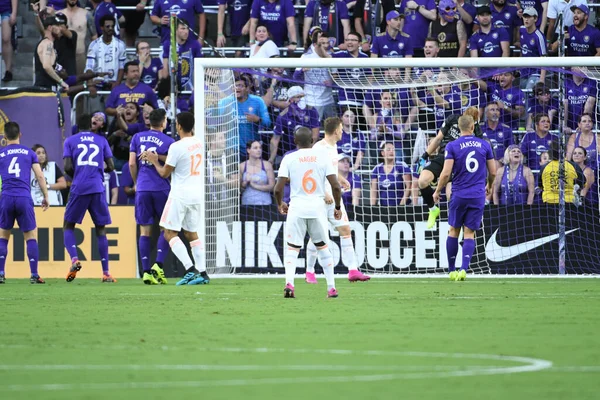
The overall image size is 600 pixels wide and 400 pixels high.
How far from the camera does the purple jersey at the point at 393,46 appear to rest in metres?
21.1

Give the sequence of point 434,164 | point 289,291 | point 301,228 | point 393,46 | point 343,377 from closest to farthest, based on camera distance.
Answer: point 343,377 → point 301,228 → point 289,291 → point 434,164 → point 393,46

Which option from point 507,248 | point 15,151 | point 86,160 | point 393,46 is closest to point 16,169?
point 15,151

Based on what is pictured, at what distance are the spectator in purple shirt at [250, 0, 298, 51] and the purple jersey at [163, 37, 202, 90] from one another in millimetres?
1226

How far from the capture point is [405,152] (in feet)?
63.0

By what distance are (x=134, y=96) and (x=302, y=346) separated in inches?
535

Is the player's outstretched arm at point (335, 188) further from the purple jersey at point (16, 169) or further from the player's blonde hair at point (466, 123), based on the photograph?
the purple jersey at point (16, 169)

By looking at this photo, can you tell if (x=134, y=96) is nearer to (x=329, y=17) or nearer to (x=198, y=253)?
(x=329, y=17)

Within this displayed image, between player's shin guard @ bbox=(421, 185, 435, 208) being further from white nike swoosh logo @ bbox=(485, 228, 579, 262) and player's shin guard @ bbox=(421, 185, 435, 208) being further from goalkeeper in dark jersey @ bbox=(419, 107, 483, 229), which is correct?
white nike swoosh logo @ bbox=(485, 228, 579, 262)

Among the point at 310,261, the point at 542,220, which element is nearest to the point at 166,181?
the point at 310,261

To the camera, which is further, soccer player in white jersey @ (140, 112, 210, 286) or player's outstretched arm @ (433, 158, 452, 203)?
player's outstretched arm @ (433, 158, 452, 203)

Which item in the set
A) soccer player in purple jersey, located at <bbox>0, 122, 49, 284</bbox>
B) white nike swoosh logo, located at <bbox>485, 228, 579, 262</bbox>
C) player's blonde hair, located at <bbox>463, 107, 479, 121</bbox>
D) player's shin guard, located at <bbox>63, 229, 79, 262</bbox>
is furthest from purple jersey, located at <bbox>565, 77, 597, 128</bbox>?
soccer player in purple jersey, located at <bbox>0, 122, 49, 284</bbox>

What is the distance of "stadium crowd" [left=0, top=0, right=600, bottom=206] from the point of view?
A: 18688 mm

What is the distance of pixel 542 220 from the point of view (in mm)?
17922

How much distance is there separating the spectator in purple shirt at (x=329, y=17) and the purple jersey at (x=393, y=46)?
2.26 feet
